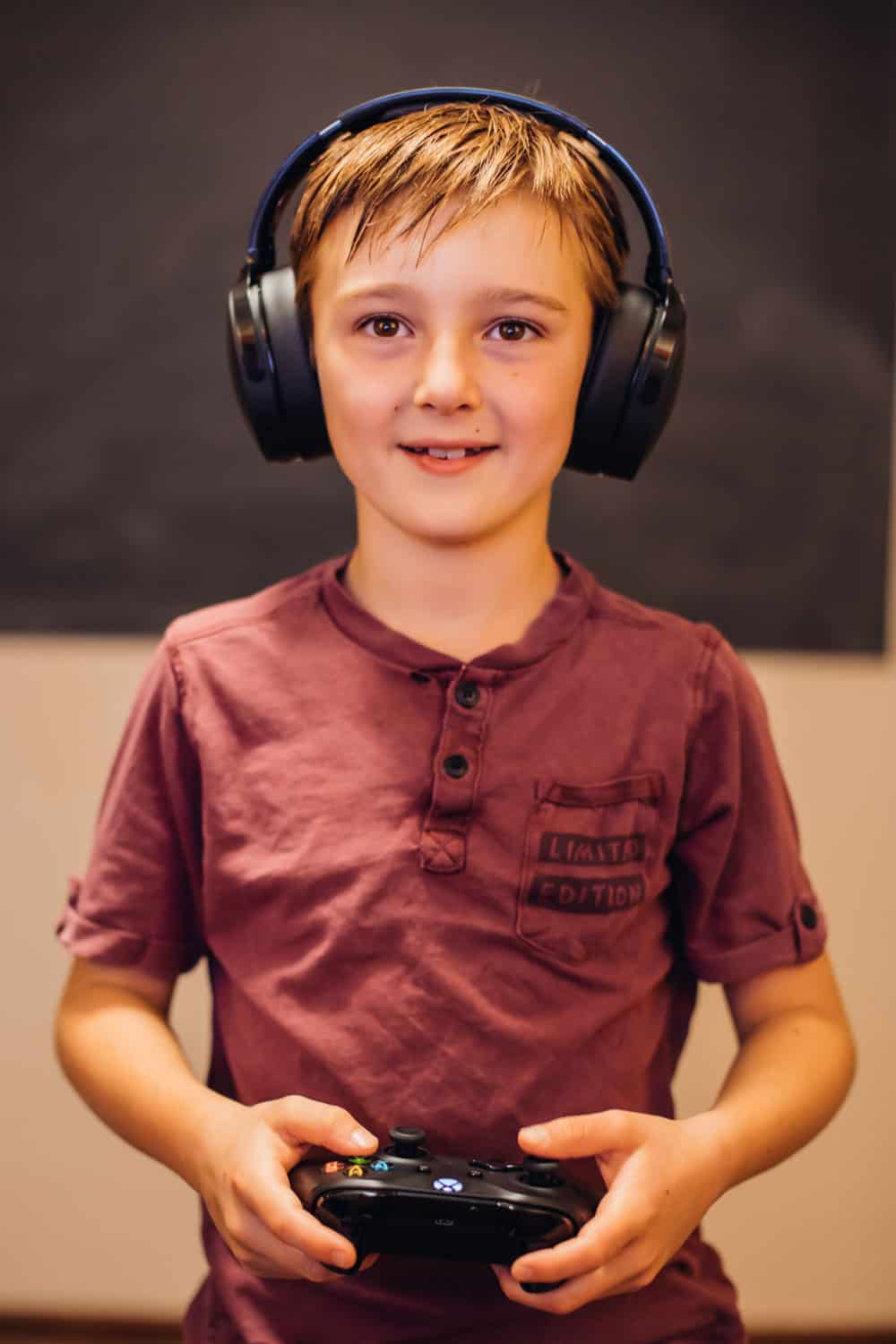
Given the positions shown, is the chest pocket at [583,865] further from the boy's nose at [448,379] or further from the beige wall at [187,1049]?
the beige wall at [187,1049]

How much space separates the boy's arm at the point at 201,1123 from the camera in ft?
2.30

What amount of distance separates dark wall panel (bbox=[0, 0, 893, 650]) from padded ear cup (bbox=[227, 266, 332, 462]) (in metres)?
0.59

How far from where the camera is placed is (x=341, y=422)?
0.86 metres

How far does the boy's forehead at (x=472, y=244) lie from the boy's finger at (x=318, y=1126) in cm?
55

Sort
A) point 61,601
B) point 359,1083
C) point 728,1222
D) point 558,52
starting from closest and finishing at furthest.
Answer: point 359,1083 < point 558,52 < point 61,601 < point 728,1222

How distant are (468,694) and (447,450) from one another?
7.0 inches

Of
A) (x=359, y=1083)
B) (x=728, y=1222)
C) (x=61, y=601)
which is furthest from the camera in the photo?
(x=728, y=1222)

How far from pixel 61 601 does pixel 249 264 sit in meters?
0.75

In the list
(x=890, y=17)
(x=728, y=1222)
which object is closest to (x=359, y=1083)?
(x=728, y=1222)

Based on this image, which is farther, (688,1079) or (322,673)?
(688,1079)

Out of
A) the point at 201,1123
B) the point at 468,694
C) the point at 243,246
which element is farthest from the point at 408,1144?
the point at 243,246

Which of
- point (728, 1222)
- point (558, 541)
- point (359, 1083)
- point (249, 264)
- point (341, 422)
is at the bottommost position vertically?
point (728, 1222)

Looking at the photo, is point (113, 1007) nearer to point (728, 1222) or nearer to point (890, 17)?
point (728, 1222)

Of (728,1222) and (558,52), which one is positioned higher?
(558,52)
